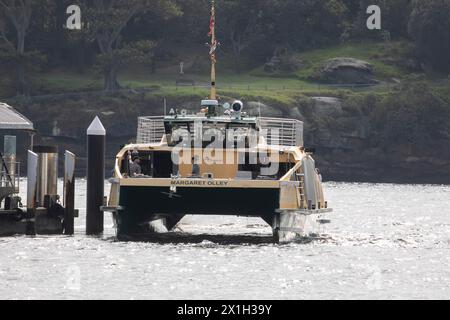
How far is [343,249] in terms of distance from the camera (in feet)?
156

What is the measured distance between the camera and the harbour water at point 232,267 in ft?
118

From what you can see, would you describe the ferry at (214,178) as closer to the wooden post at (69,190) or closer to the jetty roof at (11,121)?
the wooden post at (69,190)

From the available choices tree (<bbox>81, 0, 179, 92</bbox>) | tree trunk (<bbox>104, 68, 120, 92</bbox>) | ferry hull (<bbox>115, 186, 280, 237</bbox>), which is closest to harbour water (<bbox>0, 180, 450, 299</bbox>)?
ferry hull (<bbox>115, 186, 280, 237</bbox>)

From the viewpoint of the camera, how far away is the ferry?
153 ft

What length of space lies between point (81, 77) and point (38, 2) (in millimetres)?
10912

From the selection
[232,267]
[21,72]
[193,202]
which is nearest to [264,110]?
[21,72]

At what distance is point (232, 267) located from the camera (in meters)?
40.9

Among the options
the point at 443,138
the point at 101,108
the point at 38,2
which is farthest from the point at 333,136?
the point at 38,2

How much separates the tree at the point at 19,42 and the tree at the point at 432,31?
36219 mm

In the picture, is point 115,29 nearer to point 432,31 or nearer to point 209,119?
point 432,31

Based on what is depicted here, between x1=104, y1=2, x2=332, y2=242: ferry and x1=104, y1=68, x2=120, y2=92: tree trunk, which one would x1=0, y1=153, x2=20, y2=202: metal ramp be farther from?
x1=104, y1=68, x2=120, y2=92: tree trunk

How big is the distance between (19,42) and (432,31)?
38562 millimetres

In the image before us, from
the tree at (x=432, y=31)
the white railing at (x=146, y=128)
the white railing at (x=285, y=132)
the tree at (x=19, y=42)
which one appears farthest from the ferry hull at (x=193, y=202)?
the tree at (x=432, y=31)

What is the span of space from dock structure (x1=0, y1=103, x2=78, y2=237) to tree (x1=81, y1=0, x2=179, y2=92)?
84.7 meters
